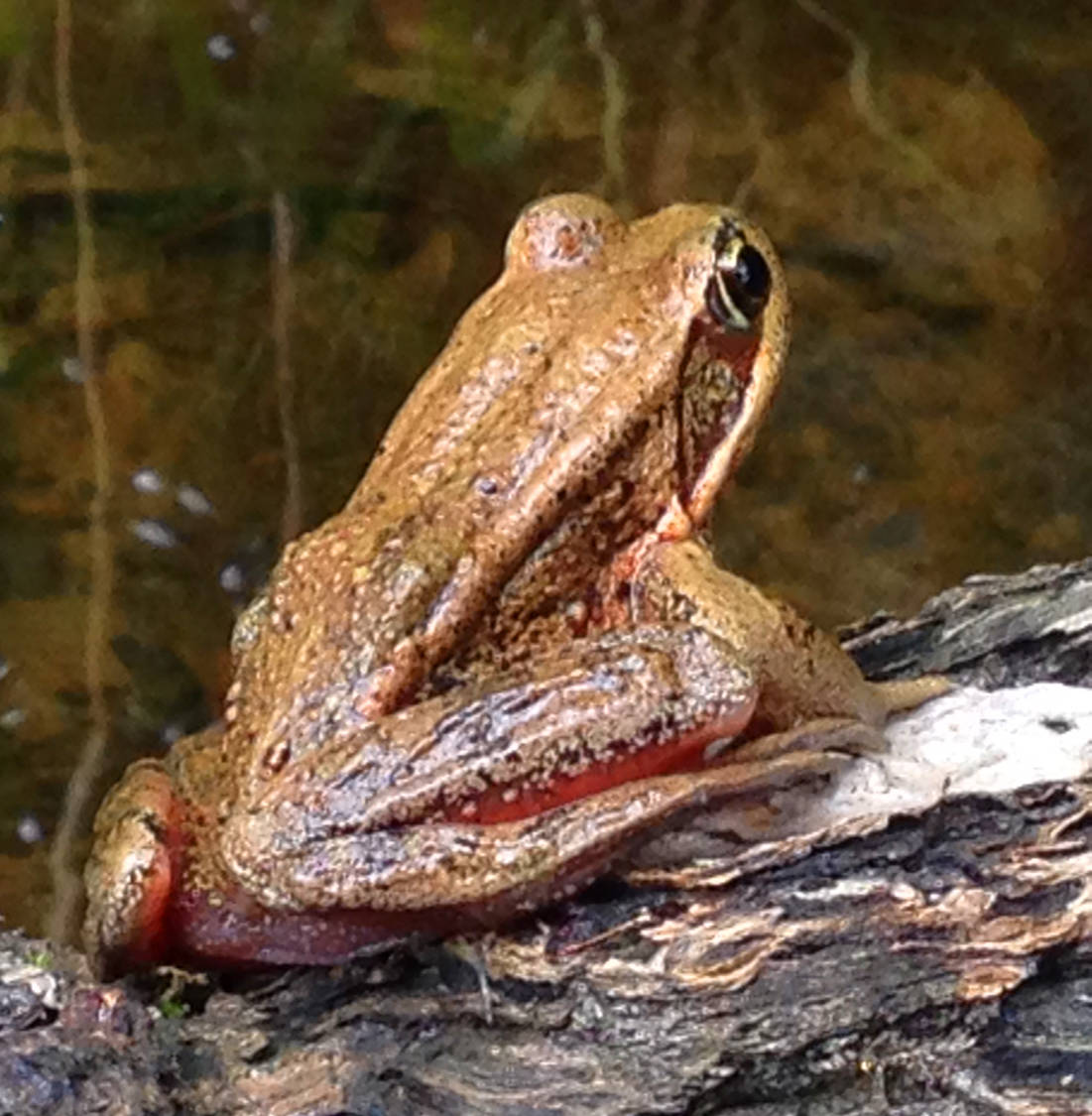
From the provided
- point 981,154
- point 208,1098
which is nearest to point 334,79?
point 981,154

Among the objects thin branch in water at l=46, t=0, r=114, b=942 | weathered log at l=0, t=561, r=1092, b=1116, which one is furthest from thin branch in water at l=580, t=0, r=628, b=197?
weathered log at l=0, t=561, r=1092, b=1116

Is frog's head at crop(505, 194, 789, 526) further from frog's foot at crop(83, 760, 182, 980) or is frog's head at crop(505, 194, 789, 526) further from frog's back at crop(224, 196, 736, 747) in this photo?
frog's foot at crop(83, 760, 182, 980)

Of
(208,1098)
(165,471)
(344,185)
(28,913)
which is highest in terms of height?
(344,185)

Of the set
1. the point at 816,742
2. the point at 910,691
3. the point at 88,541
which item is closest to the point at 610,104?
the point at 88,541

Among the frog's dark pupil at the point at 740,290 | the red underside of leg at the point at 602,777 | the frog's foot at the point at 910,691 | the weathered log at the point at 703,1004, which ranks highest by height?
the frog's dark pupil at the point at 740,290

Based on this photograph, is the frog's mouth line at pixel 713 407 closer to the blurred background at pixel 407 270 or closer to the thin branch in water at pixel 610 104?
the blurred background at pixel 407 270

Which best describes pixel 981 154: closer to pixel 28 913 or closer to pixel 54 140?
pixel 54 140

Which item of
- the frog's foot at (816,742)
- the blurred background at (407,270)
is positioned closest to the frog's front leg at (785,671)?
the frog's foot at (816,742)
